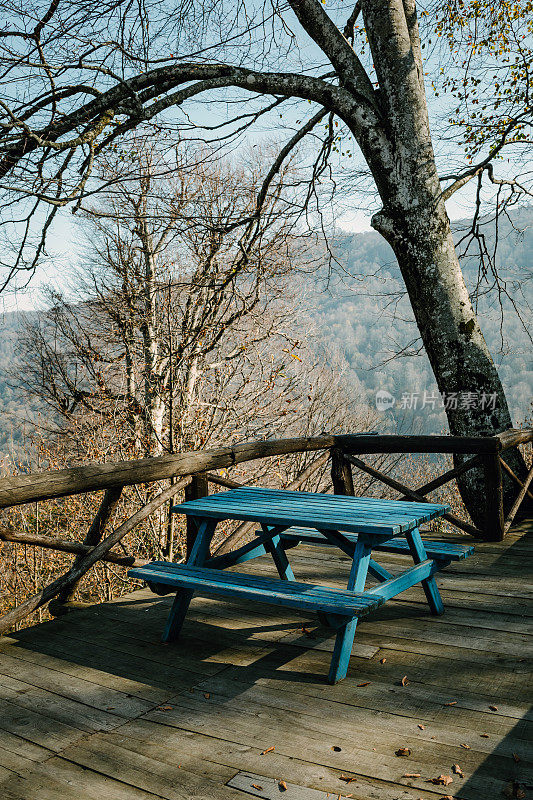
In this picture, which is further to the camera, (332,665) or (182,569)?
(182,569)

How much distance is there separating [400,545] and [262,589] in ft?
3.67

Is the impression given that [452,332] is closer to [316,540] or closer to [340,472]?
[340,472]

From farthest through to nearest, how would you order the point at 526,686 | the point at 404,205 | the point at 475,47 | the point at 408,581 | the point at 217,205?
the point at 217,205 < the point at 475,47 < the point at 404,205 < the point at 408,581 < the point at 526,686

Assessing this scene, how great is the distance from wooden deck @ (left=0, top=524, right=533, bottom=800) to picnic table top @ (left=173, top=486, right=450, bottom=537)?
2.10 feet

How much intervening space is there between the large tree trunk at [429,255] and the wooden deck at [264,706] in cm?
226


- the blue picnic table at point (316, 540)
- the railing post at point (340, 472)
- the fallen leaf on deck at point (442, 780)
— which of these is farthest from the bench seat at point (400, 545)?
the railing post at point (340, 472)

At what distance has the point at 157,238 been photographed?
43.6 feet

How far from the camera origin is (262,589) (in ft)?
8.87

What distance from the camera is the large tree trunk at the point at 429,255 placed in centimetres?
554

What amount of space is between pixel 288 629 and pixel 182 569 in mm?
706

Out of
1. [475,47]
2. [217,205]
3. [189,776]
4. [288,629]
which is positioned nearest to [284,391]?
[217,205]

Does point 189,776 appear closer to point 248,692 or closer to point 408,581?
point 248,692
